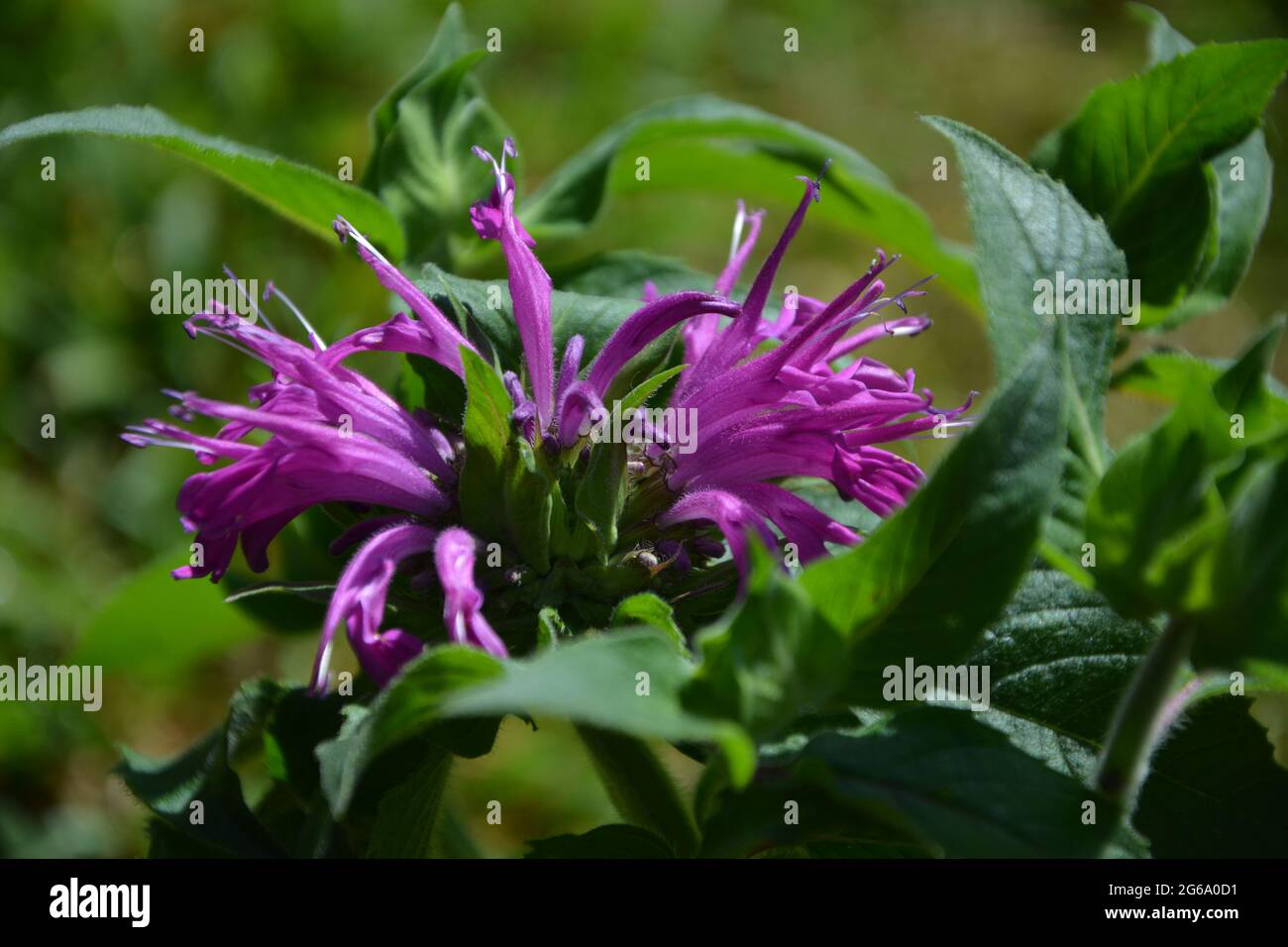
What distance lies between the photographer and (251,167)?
891 mm

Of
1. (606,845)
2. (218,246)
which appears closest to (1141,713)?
(606,845)

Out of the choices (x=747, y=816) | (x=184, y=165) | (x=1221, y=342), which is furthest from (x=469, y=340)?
(x=1221, y=342)

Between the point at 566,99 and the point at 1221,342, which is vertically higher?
the point at 566,99

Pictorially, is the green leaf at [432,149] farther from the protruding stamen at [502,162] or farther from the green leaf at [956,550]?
the green leaf at [956,550]

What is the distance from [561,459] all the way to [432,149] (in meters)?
0.38

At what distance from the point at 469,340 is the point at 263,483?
0.17 meters

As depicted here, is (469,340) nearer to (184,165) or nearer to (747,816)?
(747,816)

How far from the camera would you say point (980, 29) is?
404 cm

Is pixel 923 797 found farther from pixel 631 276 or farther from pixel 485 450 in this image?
pixel 631 276

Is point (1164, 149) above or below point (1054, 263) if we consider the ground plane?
above

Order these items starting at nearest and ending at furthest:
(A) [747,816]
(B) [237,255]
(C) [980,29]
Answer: (A) [747,816]
(B) [237,255]
(C) [980,29]

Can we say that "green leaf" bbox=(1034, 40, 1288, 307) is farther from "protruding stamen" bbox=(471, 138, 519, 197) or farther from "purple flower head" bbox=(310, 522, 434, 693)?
"purple flower head" bbox=(310, 522, 434, 693)

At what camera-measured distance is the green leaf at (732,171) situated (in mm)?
1113
